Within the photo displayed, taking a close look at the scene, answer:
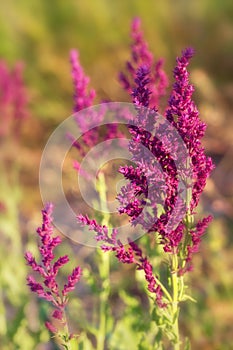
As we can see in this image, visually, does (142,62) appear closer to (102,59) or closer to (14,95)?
(14,95)

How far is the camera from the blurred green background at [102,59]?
5.77m

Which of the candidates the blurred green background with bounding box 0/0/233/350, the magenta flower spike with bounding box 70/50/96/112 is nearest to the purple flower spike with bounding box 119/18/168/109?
the magenta flower spike with bounding box 70/50/96/112

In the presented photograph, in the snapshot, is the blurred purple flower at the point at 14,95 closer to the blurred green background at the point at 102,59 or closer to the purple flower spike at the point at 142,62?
the blurred green background at the point at 102,59

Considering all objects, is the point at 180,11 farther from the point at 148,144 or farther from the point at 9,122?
the point at 148,144

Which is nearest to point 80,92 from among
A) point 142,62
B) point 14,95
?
point 142,62

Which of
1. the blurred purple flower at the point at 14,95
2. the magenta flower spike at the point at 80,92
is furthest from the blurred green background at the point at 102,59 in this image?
the magenta flower spike at the point at 80,92

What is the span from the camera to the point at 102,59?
29.6 ft

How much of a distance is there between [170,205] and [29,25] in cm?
887

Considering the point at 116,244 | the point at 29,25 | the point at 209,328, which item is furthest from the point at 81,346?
the point at 29,25

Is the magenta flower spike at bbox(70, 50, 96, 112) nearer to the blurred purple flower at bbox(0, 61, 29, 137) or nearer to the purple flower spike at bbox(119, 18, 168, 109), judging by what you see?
the purple flower spike at bbox(119, 18, 168, 109)

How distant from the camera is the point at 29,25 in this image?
10.1 m

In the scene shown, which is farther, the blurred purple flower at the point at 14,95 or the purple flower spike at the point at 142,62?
the blurred purple flower at the point at 14,95

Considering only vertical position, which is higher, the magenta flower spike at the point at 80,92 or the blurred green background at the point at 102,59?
the blurred green background at the point at 102,59

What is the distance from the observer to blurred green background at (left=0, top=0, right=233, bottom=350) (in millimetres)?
5770
